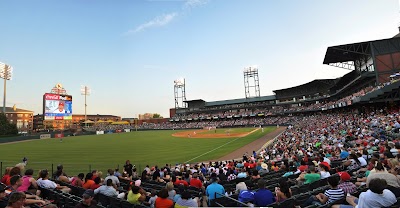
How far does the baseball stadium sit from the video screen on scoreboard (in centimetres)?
27

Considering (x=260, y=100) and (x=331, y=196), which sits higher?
(x=260, y=100)

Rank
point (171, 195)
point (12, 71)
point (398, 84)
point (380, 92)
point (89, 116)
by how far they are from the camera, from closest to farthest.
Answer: point (171, 195) → point (398, 84) → point (380, 92) → point (12, 71) → point (89, 116)

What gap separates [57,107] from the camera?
207ft

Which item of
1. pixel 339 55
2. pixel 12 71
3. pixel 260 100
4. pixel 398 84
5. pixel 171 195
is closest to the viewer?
pixel 171 195

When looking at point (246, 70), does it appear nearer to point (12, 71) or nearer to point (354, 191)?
point (12, 71)

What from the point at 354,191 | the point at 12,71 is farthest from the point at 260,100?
the point at 354,191

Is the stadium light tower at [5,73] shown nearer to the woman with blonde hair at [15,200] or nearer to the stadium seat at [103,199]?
the stadium seat at [103,199]

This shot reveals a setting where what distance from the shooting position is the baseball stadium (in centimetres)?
568

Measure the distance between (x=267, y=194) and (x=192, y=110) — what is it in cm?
10631

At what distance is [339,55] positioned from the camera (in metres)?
42.9

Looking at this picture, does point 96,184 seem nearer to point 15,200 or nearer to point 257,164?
point 15,200

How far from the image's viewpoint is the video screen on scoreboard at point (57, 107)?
199ft

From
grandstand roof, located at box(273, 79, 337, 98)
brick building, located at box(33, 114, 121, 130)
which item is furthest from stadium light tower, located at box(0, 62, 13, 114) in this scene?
grandstand roof, located at box(273, 79, 337, 98)

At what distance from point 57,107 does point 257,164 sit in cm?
6597
